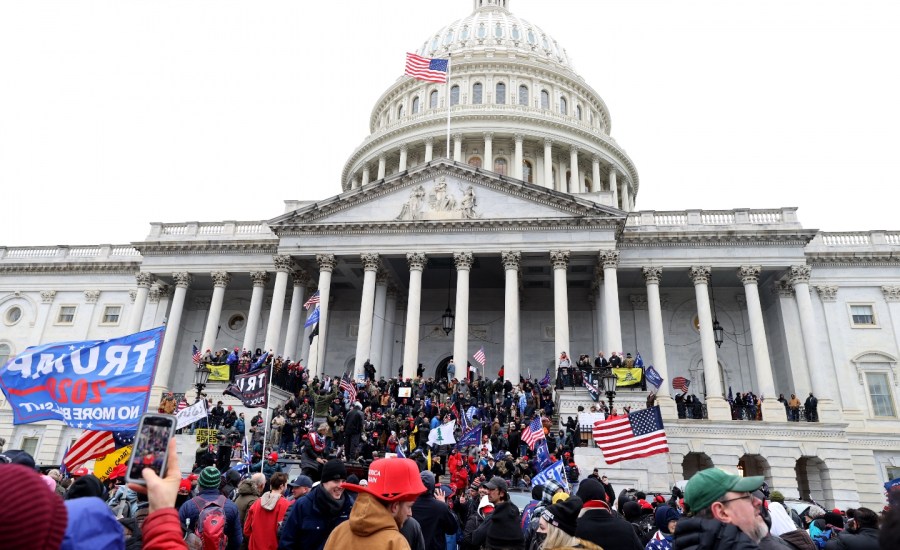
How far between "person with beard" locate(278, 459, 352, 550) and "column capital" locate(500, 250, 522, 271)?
1119 inches

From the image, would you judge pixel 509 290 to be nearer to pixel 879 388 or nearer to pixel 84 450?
pixel 879 388

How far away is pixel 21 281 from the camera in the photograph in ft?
149

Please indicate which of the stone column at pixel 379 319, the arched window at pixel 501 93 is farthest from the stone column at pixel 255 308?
the arched window at pixel 501 93

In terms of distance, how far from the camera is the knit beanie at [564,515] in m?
5.00


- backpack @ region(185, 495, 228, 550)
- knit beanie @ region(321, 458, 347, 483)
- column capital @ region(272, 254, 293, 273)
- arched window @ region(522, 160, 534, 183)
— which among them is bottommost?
backpack @ region(185, 495, 228, 550)

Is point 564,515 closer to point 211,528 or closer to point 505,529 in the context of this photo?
point 505,529

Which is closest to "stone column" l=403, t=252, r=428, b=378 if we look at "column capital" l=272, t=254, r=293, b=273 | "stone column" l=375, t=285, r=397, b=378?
"stone column" l=375, t=285, r=397, b=378

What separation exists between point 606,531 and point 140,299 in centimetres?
4016

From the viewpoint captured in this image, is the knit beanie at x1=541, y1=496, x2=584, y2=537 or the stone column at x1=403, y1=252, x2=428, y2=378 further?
the stone column at x1=403, y1=252, x2=428, y2=378

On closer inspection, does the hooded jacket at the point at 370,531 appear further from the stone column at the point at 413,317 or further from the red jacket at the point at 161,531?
the stone column at the point at 413,317

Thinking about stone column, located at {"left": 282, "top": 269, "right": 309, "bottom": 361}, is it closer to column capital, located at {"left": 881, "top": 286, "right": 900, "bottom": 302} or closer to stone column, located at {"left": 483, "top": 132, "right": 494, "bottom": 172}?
stone column, located at {"left": 483, "top": 132, "right": 494, "bottom": 172}

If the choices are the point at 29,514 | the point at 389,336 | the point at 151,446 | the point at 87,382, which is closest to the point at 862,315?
the point at 389,336

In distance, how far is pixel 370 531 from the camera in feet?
13.1

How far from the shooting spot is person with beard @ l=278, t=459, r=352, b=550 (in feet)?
18.6
